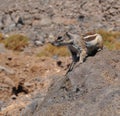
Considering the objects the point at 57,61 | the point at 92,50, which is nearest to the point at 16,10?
the point at 57,61

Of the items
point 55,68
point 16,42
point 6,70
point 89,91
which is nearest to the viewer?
point 89,91

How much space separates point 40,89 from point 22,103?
149 centimetres

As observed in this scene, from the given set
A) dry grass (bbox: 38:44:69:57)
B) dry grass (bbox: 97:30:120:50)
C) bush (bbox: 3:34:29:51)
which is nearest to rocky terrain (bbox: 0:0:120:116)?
bush (bbox: 3:34:29:51)

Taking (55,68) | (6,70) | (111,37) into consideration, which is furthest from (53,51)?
(6,70)

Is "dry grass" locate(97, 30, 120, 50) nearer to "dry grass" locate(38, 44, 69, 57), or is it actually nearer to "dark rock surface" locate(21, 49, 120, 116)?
"dry grass" locate(38, 44, 69, 57)

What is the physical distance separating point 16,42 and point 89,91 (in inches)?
654

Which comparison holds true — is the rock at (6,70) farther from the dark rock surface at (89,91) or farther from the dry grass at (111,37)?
the dry grass at (111,37)

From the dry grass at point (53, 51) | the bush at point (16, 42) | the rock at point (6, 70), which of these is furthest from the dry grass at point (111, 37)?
the rock at point (6, 70)

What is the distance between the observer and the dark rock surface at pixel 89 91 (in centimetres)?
740

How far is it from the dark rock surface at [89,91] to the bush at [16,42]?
1466cm

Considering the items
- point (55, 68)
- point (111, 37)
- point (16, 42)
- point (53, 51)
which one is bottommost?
point (111, 37)

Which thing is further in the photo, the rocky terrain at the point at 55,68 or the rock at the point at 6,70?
the rock at the point at 6,70

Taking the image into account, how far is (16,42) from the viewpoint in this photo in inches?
957

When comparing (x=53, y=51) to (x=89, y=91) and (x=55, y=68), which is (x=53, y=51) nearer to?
(x=55, y=68)
